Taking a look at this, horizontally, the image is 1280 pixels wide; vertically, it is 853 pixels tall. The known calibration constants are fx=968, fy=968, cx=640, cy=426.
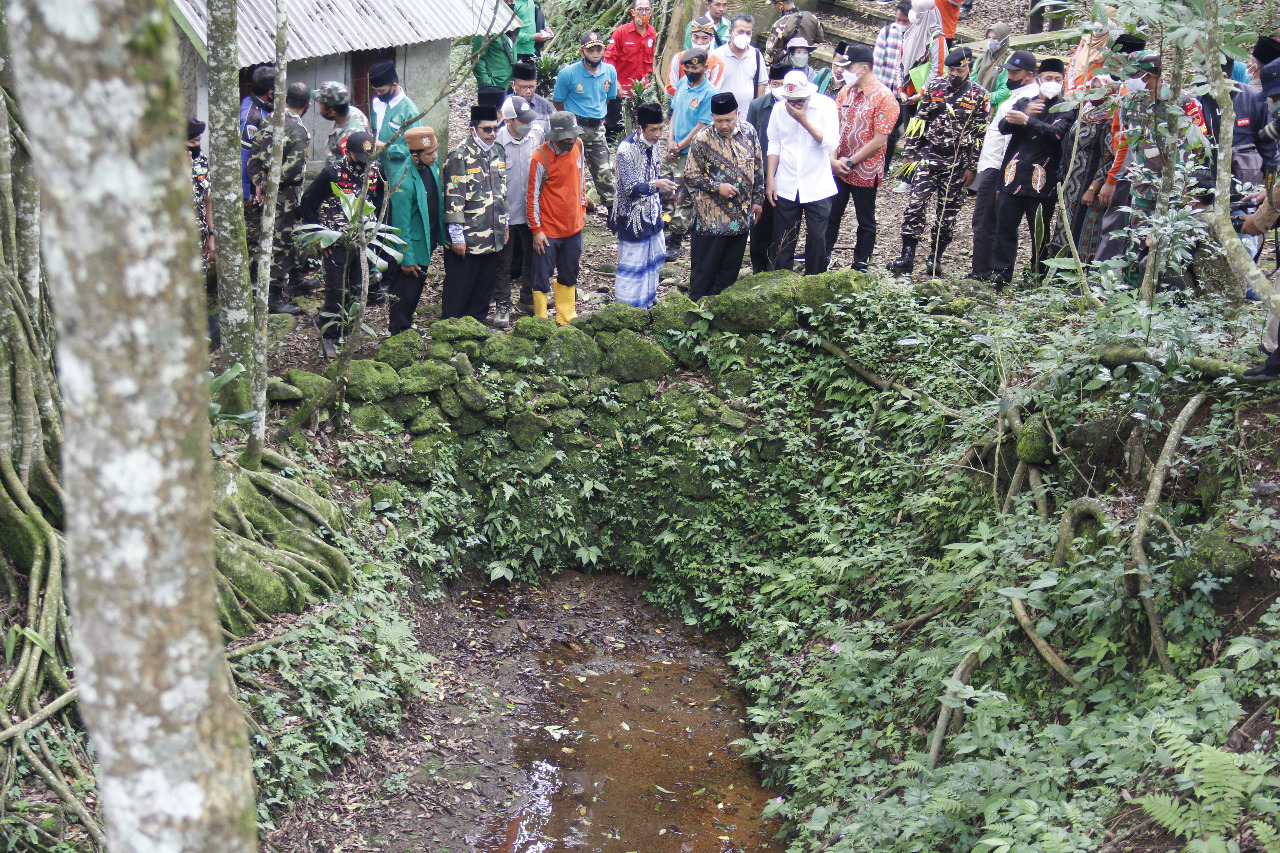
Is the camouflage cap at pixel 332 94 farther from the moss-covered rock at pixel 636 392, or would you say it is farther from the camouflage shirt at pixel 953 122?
the camouflage shirt at pixel 953 122

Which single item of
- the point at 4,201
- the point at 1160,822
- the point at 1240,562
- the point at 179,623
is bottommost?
the point at 1160,822

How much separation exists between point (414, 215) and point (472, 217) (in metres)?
0.45

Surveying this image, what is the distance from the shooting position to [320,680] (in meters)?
5.09

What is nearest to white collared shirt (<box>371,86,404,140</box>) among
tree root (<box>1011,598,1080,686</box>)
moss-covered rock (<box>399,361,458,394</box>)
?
moss-covered rock (<box>399,361,458,394</box>)

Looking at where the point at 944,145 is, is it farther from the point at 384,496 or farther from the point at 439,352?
the point at 384,496

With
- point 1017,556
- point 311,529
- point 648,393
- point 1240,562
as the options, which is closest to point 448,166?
point 648,393

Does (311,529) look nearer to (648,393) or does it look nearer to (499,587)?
(499,587)

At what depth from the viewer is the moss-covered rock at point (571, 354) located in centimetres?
763

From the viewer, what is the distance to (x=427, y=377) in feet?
23.6

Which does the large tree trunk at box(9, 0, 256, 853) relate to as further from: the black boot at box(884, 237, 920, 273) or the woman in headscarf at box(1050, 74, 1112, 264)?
the black boot at box(884, 237, 920, 273)

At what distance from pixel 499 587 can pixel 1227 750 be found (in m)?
4.85

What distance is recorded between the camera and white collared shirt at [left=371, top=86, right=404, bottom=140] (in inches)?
328

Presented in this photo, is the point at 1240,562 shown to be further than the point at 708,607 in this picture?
No

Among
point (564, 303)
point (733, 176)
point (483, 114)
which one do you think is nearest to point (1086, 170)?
point (733, 176)
